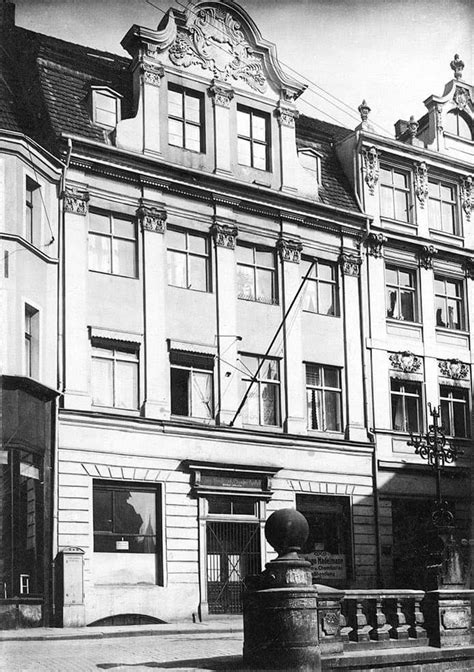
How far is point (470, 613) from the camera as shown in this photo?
464 inches

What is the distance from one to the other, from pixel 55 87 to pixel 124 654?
8510 mm

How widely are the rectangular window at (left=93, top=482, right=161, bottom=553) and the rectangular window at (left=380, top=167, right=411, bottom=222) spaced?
23.0 ft

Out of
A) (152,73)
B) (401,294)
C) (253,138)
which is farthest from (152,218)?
(401,294)

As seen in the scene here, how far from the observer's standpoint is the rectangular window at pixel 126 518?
14.5 m

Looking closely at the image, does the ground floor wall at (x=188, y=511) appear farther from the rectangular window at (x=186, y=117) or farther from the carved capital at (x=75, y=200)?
the rectangular window at (x=186, y=117)

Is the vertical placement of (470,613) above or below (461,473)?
below

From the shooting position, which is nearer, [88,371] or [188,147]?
[88,371]

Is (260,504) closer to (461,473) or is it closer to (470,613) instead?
(461,473)

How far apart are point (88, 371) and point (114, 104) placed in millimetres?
4172

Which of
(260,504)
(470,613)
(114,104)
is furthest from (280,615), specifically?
(114,104)

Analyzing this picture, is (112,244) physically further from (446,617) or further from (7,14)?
(446,617)

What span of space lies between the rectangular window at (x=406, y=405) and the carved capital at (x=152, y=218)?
15.5 feet

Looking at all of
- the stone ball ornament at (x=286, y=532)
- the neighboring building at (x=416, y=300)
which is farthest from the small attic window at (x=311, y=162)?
the stone ball ornament at (x=286, y=532)

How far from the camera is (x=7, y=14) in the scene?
12438 millimetres
